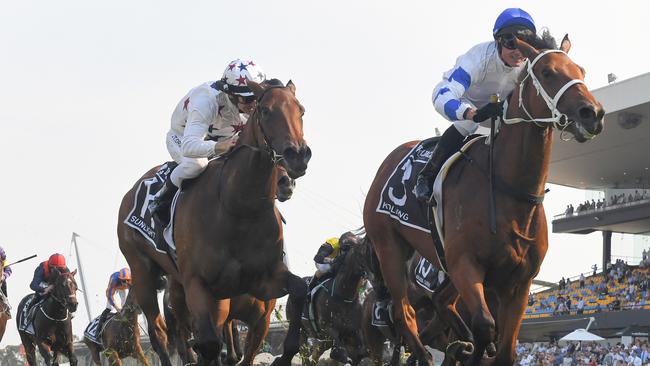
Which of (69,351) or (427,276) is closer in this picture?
(427,276)

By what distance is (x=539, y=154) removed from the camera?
28.2ft

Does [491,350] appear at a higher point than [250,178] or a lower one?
lower

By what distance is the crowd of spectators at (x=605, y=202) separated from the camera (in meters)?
51.1

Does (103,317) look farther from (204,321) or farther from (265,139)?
(265,139)

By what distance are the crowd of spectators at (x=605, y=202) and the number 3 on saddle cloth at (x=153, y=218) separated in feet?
137

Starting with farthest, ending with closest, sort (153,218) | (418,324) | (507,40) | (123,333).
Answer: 1. (123,333)
2. (418,324)
3. (153,218)
4. (507,40)

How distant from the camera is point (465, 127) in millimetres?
9672

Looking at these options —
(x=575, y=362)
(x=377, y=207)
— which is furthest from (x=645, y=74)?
(x=377, y=207)

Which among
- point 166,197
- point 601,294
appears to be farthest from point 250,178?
point 601,294

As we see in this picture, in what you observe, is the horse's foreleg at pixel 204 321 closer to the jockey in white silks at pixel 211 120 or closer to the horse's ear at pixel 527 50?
the jockey in white silks at pixel 211 120

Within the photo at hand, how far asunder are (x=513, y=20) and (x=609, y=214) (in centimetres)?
4419

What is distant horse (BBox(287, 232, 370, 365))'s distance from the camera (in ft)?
55.2

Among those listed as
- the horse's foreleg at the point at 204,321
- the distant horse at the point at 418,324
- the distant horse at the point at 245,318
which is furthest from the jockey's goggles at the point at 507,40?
the horse's foreleg at the point at 204,321

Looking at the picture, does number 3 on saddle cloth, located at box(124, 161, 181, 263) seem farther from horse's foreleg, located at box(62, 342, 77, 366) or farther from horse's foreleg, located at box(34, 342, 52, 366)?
horse's foreleg, located at box(34, 342, 52, 366)
